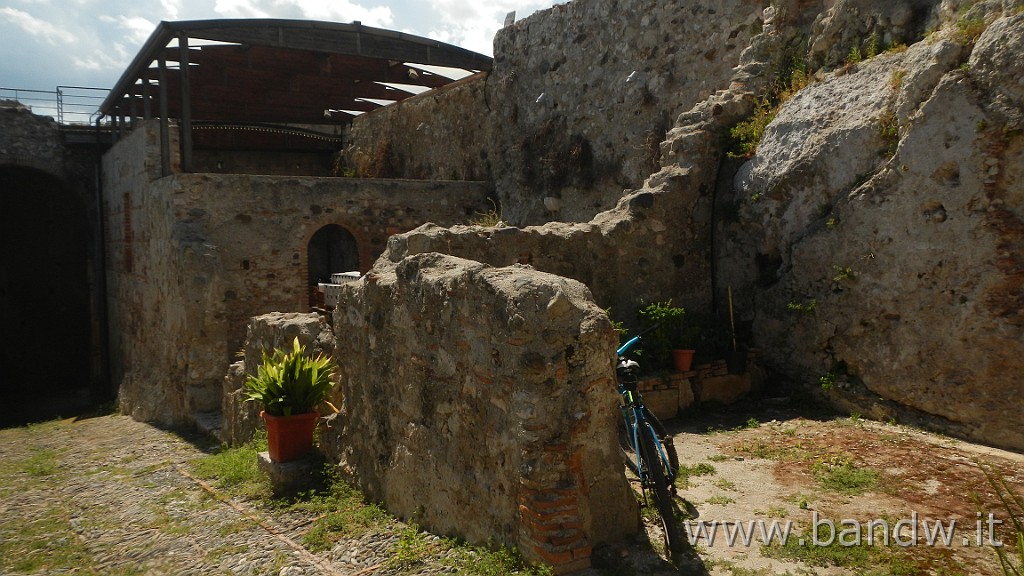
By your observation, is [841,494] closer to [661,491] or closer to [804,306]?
[661,491]

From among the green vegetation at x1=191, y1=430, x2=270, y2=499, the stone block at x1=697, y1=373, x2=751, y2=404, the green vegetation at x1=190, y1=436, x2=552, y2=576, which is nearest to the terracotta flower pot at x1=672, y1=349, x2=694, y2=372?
the stone block at x1=697, y1=373, x2=751, y2=404

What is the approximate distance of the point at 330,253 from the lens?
17.0 metres

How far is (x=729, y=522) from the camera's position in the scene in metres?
4.73

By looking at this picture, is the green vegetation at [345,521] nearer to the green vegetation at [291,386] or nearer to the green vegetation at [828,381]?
the green vegetation at [291,386]

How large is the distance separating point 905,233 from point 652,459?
3584mm

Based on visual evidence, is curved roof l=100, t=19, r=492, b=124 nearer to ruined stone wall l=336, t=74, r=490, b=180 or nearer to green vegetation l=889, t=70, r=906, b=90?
ruined stone wall l=336, t=74, r=490, b=180

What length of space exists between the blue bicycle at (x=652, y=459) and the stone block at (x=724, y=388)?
2295 mm

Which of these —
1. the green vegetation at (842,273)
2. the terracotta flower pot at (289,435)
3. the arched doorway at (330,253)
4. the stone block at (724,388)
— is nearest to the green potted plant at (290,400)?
the terracotta flower pot at (289,435)

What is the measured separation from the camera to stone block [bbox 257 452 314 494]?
677 cm

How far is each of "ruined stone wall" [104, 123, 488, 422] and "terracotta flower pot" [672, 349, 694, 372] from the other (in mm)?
7198

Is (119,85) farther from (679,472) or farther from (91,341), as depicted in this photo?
(679,472)

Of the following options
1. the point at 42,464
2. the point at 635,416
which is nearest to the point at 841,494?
the point at 635,416

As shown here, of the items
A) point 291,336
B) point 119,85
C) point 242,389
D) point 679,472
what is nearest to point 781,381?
point 679,472

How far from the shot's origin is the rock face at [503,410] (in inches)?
166
